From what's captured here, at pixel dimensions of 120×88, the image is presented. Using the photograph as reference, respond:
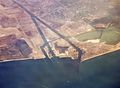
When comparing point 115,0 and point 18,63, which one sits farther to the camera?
point 115,0

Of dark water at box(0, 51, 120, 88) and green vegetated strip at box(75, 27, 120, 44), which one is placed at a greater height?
green vegetated strip at box(75, 27, 120, 44)

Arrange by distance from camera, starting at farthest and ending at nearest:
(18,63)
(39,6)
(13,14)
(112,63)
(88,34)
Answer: (39,6) → (13,14) → (88,34) → (112,63) → (18,63)

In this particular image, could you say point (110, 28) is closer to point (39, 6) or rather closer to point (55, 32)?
point (55, 32)

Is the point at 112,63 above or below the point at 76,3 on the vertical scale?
below

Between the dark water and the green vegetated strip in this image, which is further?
the green vegetated strip

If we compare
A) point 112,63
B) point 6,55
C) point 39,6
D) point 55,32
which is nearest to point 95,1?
point 39,6
